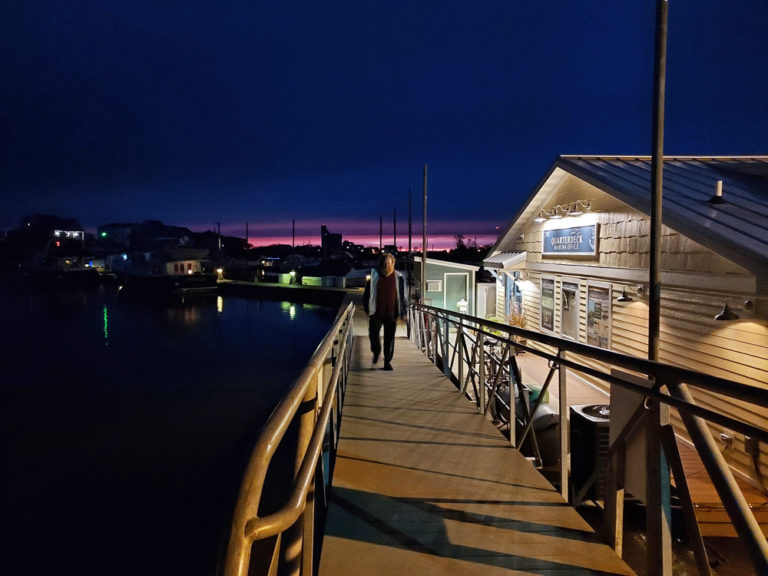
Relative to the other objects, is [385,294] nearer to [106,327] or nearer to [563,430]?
[563,430]

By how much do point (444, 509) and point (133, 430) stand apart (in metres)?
23.2

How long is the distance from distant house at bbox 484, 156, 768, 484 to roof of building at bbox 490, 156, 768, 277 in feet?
0.07

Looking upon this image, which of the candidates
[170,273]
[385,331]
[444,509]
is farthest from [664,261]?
[170,273]

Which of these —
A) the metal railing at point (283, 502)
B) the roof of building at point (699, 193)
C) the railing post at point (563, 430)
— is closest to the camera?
the metal railing at point (283, 502)

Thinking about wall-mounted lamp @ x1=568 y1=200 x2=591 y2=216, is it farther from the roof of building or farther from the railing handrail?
the railing handrail

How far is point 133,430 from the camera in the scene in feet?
72.8

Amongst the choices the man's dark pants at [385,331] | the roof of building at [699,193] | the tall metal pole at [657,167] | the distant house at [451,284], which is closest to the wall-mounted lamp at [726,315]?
the roof of building at [699,193]

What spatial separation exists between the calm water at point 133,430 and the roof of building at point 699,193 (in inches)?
251

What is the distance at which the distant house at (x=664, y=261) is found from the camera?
610 centimetres

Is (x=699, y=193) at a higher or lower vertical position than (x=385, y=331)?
higher

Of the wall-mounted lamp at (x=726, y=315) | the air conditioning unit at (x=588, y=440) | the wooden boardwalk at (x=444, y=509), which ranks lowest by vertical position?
the air conditioning unit at (x=588, y=440)

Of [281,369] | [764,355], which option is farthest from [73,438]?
A: [764,355]

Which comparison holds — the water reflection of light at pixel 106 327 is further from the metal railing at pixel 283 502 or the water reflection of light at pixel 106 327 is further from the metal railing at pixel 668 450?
the metal railing at pixel 668 450

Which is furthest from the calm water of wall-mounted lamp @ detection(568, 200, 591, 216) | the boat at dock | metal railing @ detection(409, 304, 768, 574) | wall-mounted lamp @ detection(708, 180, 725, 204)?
the boat at dock
